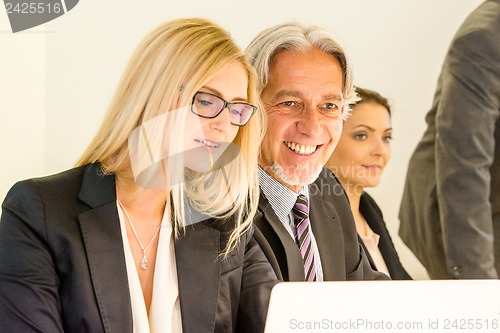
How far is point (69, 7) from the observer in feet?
6.67

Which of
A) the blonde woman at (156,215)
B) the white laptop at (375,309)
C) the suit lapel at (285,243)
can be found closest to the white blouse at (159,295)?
the blonde woman at (156,215)

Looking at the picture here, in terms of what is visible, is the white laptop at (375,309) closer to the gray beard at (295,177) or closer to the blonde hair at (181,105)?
the blonde hair at (181,105)

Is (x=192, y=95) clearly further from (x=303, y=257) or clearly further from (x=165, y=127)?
(x=303, y=257)

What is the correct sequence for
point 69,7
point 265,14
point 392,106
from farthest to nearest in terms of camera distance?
point 392,106, point 265,14, point 69,7

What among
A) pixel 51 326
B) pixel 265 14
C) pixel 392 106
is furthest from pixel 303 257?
pixel 51 326

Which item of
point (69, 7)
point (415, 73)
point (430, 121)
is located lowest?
point (430, 121)

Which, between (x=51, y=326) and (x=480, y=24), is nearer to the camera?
(x=51, y=326)

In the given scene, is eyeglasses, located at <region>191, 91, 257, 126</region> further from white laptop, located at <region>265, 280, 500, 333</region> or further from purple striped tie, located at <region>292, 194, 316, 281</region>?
white laptop, located at <region>265, 280, 500, 333</region>

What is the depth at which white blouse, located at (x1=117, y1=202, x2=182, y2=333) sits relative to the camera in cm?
178

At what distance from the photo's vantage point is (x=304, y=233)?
2279 mm

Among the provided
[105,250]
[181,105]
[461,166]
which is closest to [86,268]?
[105,250]

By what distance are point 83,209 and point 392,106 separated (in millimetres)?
1091

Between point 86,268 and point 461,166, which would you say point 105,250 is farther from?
point 461,166

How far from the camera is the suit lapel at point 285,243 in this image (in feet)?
7.22
